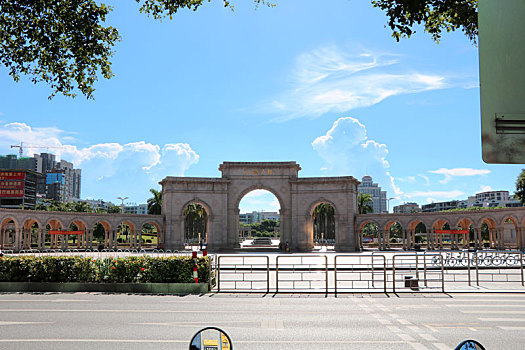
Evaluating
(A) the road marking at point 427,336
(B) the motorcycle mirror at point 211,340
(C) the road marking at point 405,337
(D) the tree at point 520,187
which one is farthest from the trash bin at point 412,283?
(D) the tree at point 520,187

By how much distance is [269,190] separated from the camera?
175 feet

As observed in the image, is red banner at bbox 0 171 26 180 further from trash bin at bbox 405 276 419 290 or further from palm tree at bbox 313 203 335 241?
trash bin at bbox 405 276 419 290

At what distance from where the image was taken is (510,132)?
2389 mm

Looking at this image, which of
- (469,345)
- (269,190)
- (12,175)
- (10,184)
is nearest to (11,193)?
(10,184)

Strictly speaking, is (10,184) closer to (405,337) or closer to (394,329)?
(394,329)

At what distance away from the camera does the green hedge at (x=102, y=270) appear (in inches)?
714

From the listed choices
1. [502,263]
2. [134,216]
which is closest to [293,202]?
[134,216]

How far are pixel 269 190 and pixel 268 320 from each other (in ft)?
135

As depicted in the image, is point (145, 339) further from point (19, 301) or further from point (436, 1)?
point (436, 1)

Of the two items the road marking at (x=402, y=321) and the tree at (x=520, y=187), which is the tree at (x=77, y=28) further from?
the tree at (x=520, y=187)

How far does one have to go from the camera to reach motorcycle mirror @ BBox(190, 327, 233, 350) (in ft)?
11.4

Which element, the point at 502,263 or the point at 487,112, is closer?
the point at 487,112

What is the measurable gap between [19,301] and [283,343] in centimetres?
1078

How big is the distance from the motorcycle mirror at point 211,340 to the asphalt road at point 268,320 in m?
6.31
